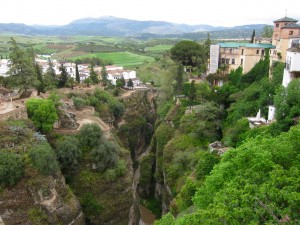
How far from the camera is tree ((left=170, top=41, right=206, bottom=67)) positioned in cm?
6106

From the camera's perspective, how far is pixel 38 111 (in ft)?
115

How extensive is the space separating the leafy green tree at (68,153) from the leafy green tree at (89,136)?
55.4 inches

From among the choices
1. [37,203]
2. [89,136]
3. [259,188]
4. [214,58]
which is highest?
[214,58]

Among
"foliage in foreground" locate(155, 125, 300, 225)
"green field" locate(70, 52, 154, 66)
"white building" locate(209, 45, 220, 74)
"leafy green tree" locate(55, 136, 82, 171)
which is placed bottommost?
"leafy green tree" locate(55, 136, 82, 171)

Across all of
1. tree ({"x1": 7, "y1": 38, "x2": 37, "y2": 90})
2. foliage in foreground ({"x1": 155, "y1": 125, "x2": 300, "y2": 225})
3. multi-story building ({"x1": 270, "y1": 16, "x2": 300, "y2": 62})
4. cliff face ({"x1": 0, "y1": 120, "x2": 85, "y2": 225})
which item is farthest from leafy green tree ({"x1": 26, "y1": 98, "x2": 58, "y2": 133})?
multi-story building ({"x1": 270, "y1": 16, "x2": 300, "y2": 62})

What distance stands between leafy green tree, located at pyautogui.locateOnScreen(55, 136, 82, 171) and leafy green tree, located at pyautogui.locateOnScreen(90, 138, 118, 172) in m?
1.82

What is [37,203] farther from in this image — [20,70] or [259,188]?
[20,70]

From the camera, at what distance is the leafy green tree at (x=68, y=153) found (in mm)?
32906

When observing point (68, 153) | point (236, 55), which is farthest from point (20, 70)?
point (236, 55)

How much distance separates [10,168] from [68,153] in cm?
702

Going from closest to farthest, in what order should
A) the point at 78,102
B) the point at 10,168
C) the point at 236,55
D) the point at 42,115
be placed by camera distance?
1. the point at 10,168
2. the point at 42,115
3. the point at 78,102
4. the point at 236,55

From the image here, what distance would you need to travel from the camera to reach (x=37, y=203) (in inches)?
1103

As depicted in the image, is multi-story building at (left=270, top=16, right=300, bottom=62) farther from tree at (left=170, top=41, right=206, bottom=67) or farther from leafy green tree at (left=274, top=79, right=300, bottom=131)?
tree at (left=170, top=41, right=206, bottom=67)

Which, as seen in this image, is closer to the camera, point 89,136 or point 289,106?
point 289,106
